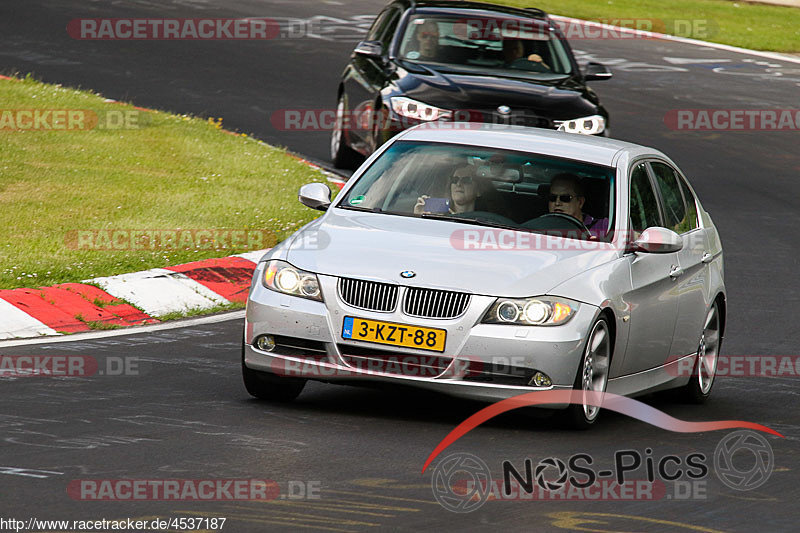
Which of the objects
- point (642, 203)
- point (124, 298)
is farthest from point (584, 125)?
point (642, 203)

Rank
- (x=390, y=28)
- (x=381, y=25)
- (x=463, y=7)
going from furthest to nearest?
(x=381, y=25) → (x=463, y=7) → (x=390, y=28)

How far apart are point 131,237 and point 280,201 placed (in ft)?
7.98

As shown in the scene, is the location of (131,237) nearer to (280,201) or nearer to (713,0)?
(280,201)

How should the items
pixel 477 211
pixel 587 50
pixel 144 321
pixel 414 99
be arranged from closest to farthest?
pixel 477 211 → pixel 144 321 → pixel 414 99 → pixel 587 50

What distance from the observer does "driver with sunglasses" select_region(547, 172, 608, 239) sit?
366 inches

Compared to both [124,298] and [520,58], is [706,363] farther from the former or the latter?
[520,58]

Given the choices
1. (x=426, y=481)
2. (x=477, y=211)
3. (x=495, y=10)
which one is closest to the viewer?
(x=426, y=481)

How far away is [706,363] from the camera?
10.2 metres

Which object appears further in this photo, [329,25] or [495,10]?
[329,25]

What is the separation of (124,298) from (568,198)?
148 inches

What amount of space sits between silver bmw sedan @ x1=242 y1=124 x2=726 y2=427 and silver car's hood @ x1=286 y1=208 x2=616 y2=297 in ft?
0.03

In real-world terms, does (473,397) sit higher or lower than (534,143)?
lower

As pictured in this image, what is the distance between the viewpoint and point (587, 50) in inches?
1093

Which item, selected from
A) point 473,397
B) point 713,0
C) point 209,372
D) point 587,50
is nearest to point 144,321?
point 209,372
